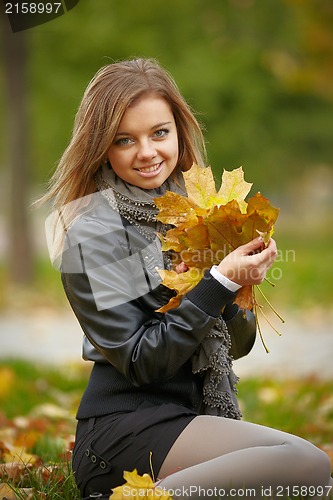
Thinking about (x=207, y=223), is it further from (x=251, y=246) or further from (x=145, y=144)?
(x=145, y=144)

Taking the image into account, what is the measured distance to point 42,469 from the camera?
293 cm

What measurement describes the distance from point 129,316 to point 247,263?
0.39 m

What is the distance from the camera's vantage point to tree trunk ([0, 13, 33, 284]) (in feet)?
38.9

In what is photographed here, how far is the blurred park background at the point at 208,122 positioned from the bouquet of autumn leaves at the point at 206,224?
83 cm

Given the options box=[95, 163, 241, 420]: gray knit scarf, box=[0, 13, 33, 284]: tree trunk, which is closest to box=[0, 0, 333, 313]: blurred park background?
box=[0, 13, 33, 284]: tree trunk

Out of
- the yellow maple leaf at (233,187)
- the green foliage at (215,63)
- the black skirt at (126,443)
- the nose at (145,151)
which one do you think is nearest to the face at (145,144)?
the nose at (145,151)

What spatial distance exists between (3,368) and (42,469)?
312 centimetres

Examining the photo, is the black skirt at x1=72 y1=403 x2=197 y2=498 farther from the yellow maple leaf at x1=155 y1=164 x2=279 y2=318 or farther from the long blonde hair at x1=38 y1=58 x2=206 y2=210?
the long blonde hair at x1=38 y1=58 x2=206 y2=210

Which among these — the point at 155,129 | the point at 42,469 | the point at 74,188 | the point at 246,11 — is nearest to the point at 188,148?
the point at 155,129

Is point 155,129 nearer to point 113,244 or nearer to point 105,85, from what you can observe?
point 105,85

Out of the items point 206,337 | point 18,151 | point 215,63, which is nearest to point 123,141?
point 206,337

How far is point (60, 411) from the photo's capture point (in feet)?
14.6

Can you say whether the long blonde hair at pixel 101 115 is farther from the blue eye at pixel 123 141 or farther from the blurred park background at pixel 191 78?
the blurred park background at pixel 191 78

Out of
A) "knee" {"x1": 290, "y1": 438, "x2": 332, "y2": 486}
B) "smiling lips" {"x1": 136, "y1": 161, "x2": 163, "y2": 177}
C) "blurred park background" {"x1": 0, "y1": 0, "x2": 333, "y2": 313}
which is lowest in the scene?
"knee" {"x1": 290, "y1": 438, "x2": 332, "y2": 486}
